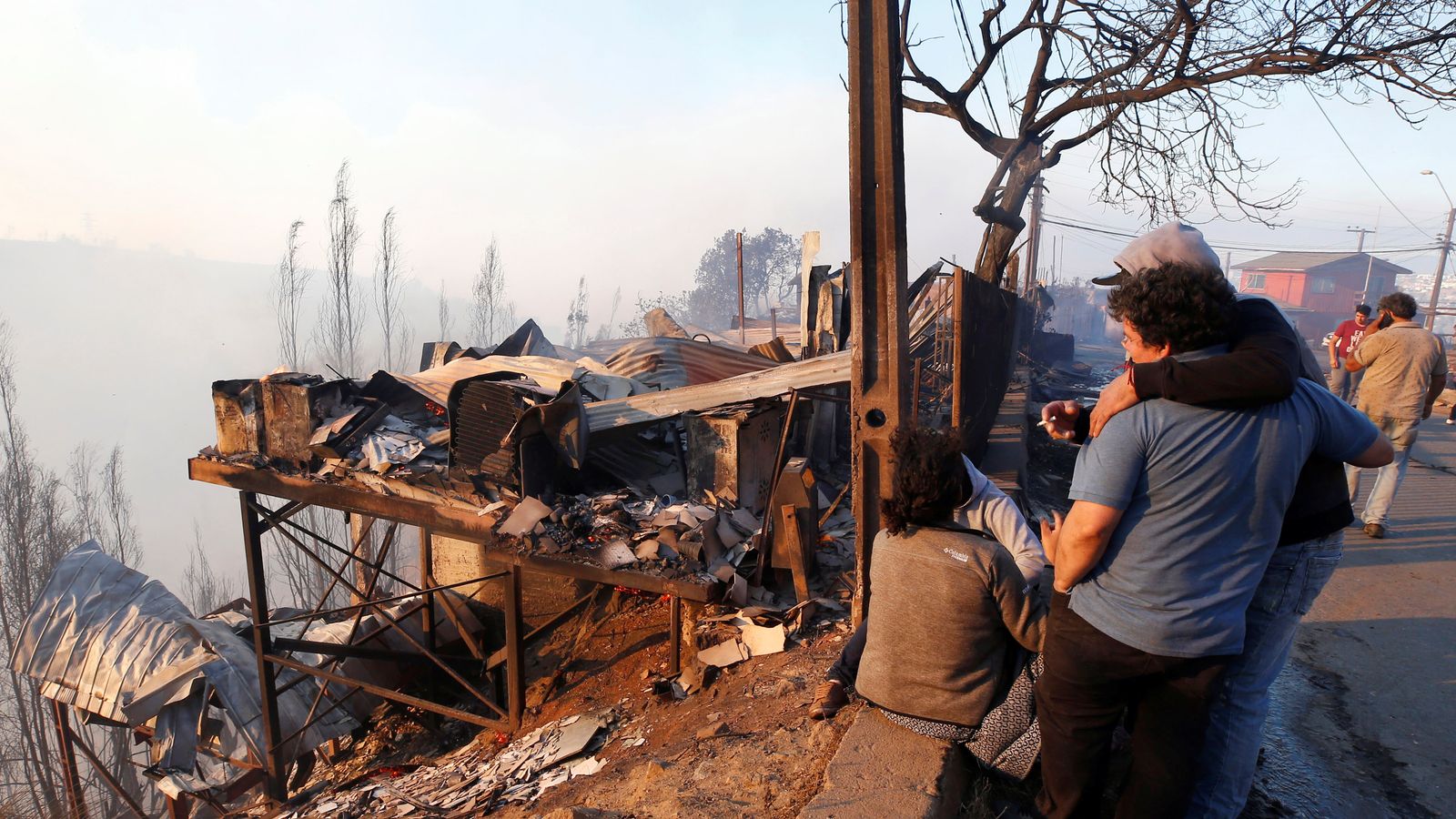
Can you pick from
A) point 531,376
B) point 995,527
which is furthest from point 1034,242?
point 995,527

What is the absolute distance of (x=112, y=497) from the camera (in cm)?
2477

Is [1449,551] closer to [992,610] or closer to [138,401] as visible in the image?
[992,610]

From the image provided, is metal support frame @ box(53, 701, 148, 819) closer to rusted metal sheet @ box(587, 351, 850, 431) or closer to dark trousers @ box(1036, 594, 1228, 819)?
rusted metal sheet @ box(587, 351, 850, 431)

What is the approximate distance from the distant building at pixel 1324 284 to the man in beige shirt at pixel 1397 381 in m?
46.2

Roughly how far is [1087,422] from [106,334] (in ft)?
259

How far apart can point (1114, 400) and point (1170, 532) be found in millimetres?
356

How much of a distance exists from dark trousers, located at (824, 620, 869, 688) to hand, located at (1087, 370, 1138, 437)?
140cm

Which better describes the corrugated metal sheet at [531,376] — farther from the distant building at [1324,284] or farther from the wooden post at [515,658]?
the distant building at [1324,284]

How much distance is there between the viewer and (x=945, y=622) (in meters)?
2.44

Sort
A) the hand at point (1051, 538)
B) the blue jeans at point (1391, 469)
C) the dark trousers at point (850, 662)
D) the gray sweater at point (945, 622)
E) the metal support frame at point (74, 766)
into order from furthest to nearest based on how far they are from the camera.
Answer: the metal support frame at point (74, 766) → the blue jeans at point (1391, 469) → the dark trousers at point (850, 662) → the gray sweater at point (945, 622) → the hand at point (1051, 538)

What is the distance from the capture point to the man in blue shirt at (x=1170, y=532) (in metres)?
1.81

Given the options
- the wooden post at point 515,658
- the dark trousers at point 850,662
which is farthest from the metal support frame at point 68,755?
the dark trousers at point 850,662

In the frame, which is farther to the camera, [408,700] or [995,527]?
[408,700]

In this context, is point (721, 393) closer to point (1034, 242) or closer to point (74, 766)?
point (74, 766)
